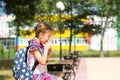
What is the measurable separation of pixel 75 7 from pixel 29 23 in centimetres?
598

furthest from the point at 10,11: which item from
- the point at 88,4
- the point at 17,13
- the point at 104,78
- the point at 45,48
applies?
the point at 45,48

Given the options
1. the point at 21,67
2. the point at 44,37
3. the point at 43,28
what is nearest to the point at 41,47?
the point at 44,37

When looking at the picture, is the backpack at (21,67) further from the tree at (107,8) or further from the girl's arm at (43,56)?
the tree at (107,8)

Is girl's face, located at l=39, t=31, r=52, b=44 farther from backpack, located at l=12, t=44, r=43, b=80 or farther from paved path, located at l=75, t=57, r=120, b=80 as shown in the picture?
paved path, located at l=75, t=57, r=120, b=80

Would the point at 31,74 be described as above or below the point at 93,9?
below

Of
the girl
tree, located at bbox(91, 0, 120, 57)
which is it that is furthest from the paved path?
tree, located at bbox(91, 0, 120, 57)

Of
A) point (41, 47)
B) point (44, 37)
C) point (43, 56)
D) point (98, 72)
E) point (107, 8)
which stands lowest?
point (98, 72)

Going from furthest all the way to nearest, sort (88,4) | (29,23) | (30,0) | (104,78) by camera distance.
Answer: (88,4), (29,23), (30,0), (104,78)

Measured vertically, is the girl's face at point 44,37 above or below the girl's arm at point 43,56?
above

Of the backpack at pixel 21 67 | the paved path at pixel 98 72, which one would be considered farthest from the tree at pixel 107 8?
the backpack at pixel 21 67

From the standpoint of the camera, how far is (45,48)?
6117mm

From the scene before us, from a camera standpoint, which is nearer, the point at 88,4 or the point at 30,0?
the point at 30,0

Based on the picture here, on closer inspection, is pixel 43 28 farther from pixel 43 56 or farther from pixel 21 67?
pixel 21 67

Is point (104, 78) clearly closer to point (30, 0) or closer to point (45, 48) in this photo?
point (30, 0)
